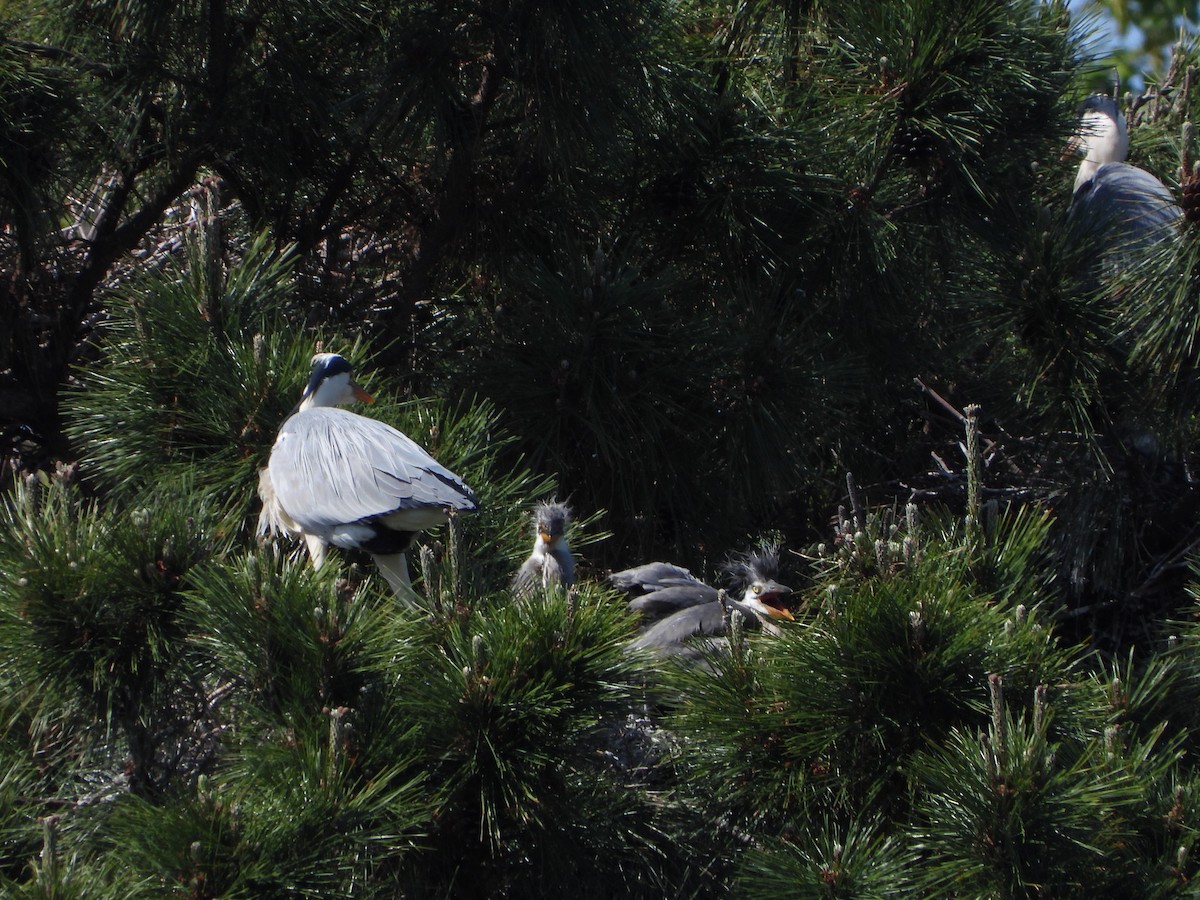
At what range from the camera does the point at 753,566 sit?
3012 mm

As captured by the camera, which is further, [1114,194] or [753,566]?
[1114,194]

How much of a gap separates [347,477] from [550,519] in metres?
0.51

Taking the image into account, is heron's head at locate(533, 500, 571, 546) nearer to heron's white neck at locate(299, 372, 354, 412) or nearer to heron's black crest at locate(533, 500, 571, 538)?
heron's black crest at locate(533, 500, 571, 538)

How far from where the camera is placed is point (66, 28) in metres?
2.95

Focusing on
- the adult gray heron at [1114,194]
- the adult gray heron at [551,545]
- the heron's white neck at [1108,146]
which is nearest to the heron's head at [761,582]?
the adult gray heron at [551,545]

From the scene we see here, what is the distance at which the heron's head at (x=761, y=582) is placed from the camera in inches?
112

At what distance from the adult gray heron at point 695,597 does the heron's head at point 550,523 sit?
145mm

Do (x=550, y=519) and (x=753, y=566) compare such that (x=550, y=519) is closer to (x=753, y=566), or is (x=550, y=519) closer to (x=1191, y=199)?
(x=753, y=566)

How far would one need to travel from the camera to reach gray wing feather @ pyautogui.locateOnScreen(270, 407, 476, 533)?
2.18 meters

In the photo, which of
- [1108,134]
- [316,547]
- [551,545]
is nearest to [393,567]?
[316,547]

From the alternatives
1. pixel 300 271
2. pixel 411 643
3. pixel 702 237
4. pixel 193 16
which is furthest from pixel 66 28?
pixel 411 643

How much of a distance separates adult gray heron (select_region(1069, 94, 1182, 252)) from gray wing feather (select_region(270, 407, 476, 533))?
1401 millimetres

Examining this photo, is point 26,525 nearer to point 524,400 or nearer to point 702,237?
point 524,400

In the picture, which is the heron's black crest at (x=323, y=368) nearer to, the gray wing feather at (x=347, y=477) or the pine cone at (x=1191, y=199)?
the gray wing feather at (x=347, y=477)
